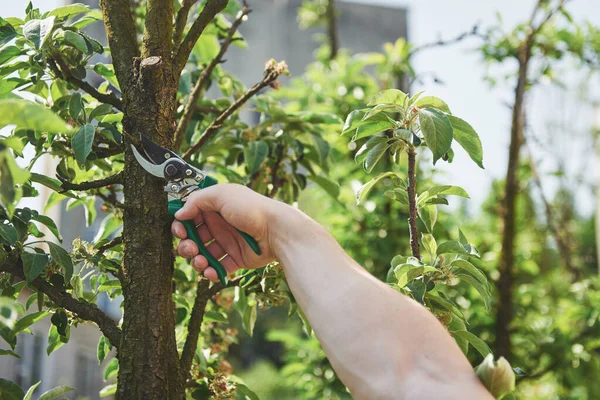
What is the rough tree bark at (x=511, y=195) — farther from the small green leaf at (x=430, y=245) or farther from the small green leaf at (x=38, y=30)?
the small green leaf at (x=38, y=30)

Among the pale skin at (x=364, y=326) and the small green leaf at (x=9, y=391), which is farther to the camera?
the small green leaf at (x=9, y=391)

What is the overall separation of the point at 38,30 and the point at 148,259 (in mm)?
385

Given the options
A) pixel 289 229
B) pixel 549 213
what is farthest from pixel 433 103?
pixel 549 213

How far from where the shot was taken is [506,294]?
2.72 m

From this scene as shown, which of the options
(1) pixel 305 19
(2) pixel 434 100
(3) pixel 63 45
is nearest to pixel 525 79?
(1) pixel 305 19

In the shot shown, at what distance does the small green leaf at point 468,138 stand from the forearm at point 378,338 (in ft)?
0.95

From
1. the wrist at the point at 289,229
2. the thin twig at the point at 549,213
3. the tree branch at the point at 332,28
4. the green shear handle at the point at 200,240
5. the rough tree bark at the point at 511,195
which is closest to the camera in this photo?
the wrist at the point at 289,229

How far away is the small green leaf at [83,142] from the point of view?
104 centimetres

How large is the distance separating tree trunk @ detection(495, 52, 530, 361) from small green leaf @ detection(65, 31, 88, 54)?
204 centimetres

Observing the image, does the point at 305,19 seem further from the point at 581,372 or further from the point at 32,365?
the point at 32,365

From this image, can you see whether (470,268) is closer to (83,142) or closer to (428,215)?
(428,215)

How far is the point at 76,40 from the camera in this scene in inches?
43.1

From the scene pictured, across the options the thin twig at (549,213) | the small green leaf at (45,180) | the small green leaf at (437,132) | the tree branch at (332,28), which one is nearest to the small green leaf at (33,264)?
the small green leaf at (45,180)

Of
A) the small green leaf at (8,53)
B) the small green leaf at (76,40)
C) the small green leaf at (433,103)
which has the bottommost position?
the small green leaf at (433,103)
